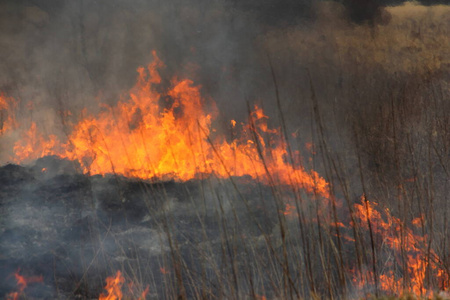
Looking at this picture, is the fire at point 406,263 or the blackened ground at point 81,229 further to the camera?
the blackened ground at point 81,229

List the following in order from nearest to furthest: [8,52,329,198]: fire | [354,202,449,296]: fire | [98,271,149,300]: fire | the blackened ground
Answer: [354,202,449,296]: fire
[98,271,149,300]: fire
the blackened ground
[8,52,329,198]: fire

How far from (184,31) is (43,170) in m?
3.18

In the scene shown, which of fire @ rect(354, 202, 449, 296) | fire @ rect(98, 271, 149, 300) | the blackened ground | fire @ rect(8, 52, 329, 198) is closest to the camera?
fire @ rect(354, 202, 449, 296)

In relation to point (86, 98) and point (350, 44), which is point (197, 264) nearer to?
point (86, 98)

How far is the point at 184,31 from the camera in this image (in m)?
6.36

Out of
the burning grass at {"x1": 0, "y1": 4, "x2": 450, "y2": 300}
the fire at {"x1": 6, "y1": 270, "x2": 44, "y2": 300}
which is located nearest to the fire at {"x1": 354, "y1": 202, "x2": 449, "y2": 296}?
the burning grass at {"x1": 0, "y1": 4, "x2": 450, "y2": 300}

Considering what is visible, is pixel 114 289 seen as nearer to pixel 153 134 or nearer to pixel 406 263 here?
pixel 406 263

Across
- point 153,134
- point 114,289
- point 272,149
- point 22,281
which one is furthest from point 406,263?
point 153,134

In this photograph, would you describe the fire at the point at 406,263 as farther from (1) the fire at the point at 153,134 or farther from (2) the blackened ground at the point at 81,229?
(1) the fire at the point at 153,134

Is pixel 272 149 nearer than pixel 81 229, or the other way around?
pixel 81 229

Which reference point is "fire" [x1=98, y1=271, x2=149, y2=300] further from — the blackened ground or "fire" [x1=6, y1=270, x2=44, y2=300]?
"fire" [x1=6, y1=270, x2=44, y2=300]

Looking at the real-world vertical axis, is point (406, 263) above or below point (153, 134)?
below

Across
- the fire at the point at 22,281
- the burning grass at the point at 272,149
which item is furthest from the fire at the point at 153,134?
the fire at the point at 22,281

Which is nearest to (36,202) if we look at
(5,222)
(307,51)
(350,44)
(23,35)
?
(5,222)
